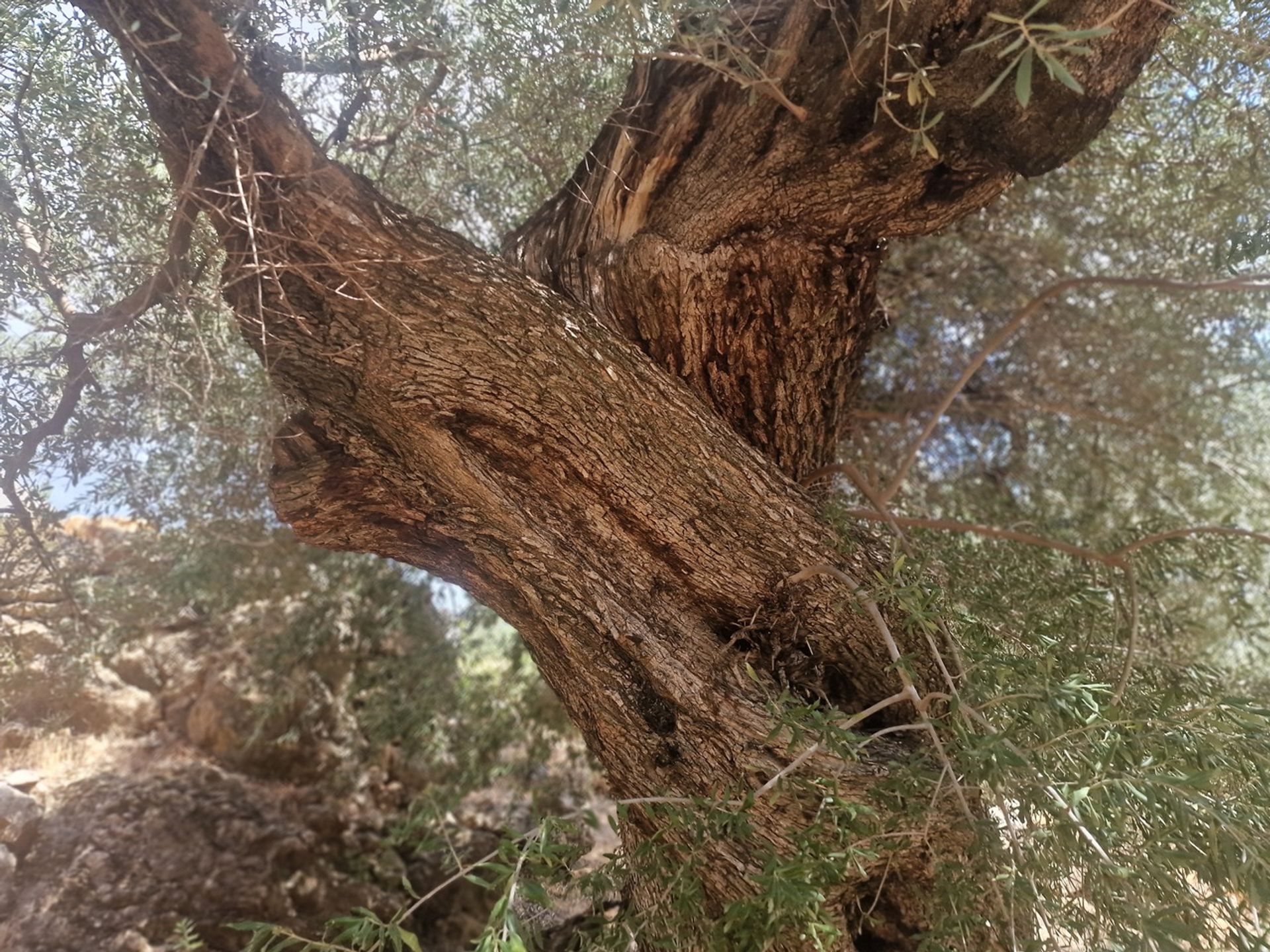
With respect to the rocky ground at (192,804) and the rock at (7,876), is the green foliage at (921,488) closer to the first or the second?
the rocky ground at (192,804)

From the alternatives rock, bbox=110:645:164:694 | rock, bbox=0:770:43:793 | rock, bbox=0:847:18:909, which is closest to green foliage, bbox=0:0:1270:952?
rock, bbox=110:645:164:694

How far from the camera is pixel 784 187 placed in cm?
279

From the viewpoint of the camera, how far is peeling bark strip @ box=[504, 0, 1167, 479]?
2498mm

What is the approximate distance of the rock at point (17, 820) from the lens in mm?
3961

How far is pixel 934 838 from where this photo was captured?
2305 mm

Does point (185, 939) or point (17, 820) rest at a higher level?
point (17, 820)

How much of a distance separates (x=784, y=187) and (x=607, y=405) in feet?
3.00

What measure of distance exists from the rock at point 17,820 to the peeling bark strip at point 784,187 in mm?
3333

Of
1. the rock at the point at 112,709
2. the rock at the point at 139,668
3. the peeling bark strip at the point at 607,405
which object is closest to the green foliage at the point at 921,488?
the peeling bark strip at the point at 607,405

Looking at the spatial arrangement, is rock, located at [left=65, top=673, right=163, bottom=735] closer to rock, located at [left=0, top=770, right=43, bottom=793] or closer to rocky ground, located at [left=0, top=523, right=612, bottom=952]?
rocky ground, located at [left=0, top=523, right=612, bottom=952]

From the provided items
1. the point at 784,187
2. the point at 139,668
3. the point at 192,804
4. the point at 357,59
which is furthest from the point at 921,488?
the point at 139,668

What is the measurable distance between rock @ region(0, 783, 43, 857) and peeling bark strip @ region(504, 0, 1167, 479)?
10.9 ft

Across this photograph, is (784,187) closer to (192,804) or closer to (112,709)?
(192,804)

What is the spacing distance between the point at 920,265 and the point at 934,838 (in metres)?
3.72
